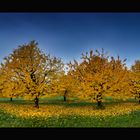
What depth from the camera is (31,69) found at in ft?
86.1

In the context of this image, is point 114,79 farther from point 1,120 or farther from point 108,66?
point 1,120

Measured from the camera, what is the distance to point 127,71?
26031 mm

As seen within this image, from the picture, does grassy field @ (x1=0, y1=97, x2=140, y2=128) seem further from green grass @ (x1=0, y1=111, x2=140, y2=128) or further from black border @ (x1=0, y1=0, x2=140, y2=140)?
black border @ (x1=0, y1=0, x2=140, y2=140)

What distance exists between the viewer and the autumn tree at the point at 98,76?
24.3 meters

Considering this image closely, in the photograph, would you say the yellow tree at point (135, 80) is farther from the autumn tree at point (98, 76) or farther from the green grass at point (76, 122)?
the green grass at point (76, 122)

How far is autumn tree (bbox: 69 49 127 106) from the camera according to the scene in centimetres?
2428

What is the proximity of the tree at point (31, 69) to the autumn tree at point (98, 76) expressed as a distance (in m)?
1.90

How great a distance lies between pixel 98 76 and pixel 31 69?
5.59 metres
